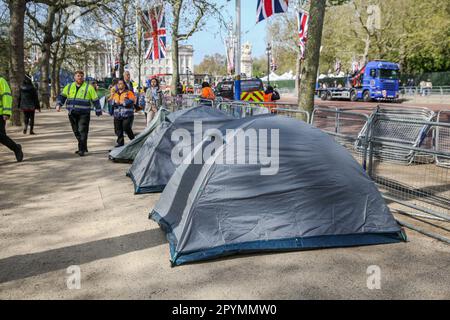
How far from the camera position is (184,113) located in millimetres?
7199

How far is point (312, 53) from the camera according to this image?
329 inches

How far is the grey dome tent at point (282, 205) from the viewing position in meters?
4.54

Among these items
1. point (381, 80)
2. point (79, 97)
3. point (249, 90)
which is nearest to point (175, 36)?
point (249, 90)

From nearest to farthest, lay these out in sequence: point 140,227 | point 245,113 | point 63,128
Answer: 1. point 140,227
2. point 245,113
3. point 63,128

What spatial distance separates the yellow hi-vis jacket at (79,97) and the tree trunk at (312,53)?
4.72 m

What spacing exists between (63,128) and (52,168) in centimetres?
836

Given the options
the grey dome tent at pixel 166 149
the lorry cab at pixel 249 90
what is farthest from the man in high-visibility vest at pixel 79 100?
the lorry cab at pixel 249 90

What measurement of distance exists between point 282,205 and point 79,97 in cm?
662

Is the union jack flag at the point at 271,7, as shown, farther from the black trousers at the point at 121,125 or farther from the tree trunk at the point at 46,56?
the tree trunk at the point at 46,56

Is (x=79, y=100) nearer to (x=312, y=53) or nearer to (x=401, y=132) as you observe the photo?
(x=312, y=53)

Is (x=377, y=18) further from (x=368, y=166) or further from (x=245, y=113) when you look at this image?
(x=368, y=166)
